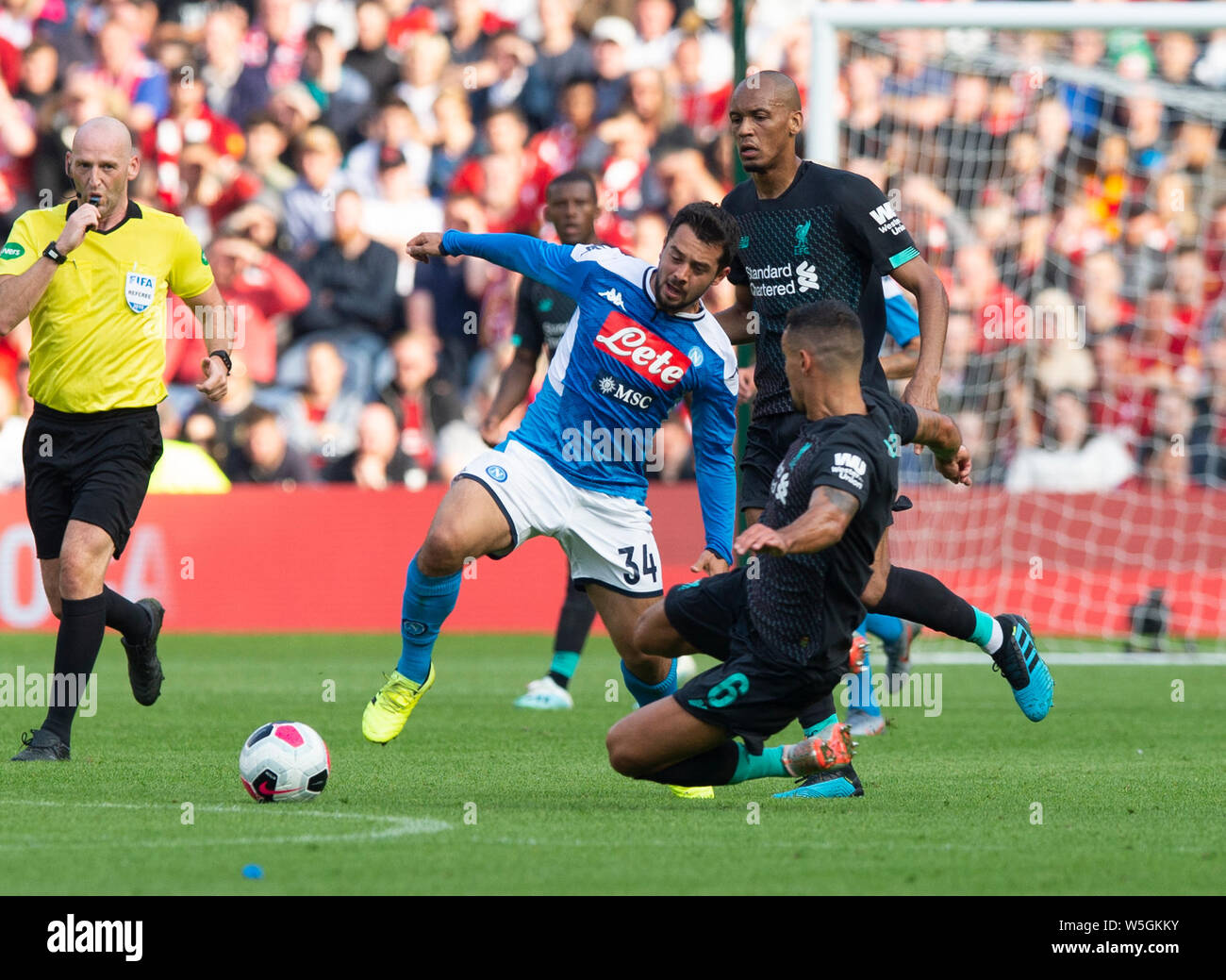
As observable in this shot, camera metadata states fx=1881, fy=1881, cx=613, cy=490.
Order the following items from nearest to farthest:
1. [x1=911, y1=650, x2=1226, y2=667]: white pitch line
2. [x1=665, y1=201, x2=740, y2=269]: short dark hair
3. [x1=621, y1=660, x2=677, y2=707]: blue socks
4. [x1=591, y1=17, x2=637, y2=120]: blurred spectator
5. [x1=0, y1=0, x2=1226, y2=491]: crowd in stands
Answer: [x1=665, y1=201, x2=740, y2=269]: short dark hair < [x1=621, y1=660, x2=677, y2=707]: blue socks < [x1=911, y1=650, x2=1226, y2=667]: white pitch line < [x1=0, y1=0, x2=1226, y2=491]: crowd in stands < [x1=591, y1=17, x2=637, y2=120]: blurred spectator

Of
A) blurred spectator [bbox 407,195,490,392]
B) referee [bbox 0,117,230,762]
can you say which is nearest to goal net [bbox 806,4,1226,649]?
blurred spectator [bbox 407,195,490,392]

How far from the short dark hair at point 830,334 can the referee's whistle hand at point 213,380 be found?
2.81m

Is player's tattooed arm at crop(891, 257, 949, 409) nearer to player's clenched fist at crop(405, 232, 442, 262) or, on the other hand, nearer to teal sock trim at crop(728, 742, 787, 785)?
teal sock trim at crop(728, 742, 787, 785)

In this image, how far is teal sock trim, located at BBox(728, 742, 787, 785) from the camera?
21.2ft

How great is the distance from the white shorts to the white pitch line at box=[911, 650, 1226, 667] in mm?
6665

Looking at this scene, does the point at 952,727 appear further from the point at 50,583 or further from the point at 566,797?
the point at 50,583

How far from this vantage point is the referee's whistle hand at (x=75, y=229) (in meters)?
7.30

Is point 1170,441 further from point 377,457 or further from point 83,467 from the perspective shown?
point 83,467

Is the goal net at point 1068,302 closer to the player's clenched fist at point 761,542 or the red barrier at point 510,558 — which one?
the red barrier at point 510,558

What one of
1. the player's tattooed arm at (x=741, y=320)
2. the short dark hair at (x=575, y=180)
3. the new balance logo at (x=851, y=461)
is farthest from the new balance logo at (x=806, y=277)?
the short dark hair at (x=575, y=180)

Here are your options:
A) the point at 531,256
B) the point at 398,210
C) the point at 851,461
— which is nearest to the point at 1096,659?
the point at 398,210

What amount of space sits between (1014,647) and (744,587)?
4.80 ft

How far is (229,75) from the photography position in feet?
59.2

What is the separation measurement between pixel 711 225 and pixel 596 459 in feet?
3.62
